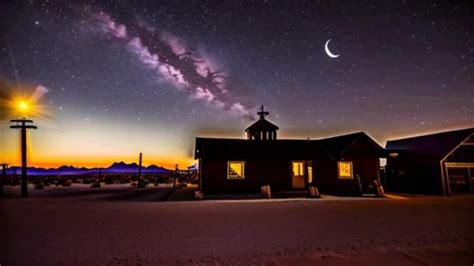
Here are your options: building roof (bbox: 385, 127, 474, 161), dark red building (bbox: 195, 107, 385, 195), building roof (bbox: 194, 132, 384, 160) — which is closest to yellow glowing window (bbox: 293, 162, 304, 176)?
dark red building (bbox: 195, 107, 385, 195)

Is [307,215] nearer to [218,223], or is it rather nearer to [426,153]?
[218,223]

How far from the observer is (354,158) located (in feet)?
74.1

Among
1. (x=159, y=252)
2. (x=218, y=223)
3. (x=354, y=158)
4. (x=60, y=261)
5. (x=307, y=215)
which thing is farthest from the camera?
(x=354, y=158)

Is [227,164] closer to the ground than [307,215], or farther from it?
farther from it

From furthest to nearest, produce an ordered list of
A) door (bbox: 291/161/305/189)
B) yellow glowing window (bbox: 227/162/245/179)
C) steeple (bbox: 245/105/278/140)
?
steeple (bbox: 245/105/278/140) → door (bbox: 291/161/305/189) → yellow glowing window (bbox: 227/162/245/179)

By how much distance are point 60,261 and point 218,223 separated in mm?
5149

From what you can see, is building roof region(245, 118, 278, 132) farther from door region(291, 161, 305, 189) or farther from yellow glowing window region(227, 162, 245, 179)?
yellow glowing window region(227, 162, 245, 179)

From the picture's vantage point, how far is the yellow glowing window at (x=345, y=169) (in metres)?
22.7

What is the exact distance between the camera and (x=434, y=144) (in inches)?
952

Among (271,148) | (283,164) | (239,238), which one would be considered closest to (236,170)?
(271,148)

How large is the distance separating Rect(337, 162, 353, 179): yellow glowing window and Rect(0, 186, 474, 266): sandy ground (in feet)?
33.6

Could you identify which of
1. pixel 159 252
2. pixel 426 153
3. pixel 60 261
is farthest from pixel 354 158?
pixel 60 261

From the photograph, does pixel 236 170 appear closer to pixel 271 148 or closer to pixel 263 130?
pixel 271 148

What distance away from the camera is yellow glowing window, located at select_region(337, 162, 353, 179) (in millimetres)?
22703
